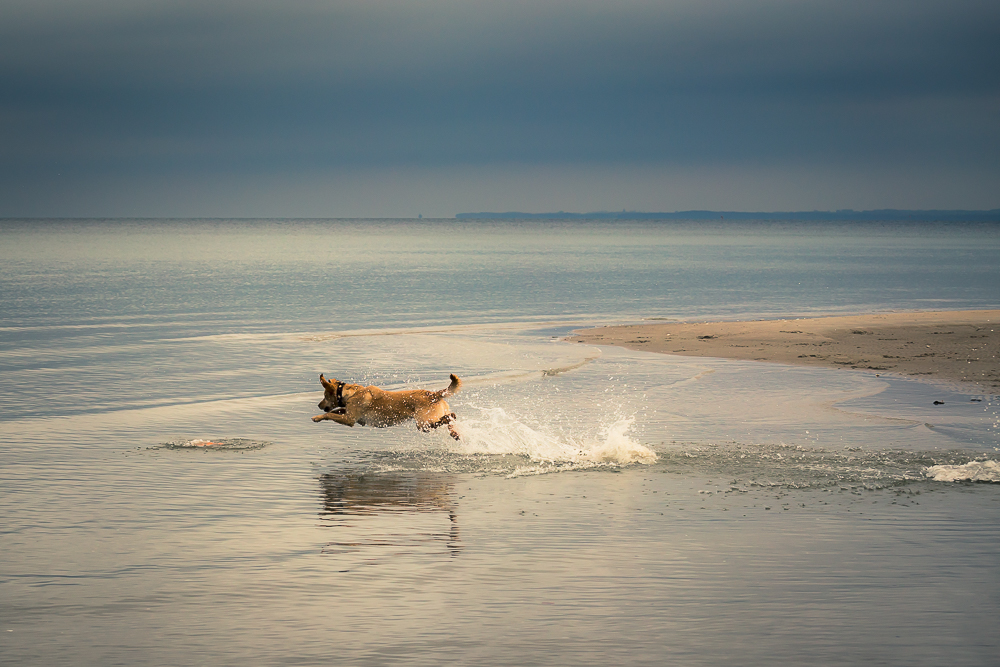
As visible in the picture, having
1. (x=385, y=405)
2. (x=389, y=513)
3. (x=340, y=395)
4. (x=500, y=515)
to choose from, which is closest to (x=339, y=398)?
(x=340, y=395)

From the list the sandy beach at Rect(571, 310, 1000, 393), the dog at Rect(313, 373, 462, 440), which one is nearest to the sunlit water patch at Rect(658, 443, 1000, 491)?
the dog at Rect(313, 373, 462, 440)

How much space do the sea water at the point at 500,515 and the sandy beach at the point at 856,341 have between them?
1.56 meters

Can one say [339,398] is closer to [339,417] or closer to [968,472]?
[339,417]

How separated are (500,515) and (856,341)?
19.0 m

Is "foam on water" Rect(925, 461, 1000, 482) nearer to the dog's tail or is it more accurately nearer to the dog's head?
the dog's tail

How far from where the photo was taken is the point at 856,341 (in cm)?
2736

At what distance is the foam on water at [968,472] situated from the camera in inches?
485

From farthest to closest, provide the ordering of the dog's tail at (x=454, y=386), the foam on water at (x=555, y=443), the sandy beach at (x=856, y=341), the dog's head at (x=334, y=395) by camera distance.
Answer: the sandy beach at (x=856, y=341)
the dog's head at (x=334, y=395)
the foam on water at (x=555, y=443)
the dog's tail at (x=454, y=386)

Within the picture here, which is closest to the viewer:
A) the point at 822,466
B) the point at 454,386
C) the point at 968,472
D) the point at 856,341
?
the point at 968,472

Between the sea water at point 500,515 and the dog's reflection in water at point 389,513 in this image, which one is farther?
the dog's reflection in water at point 389,513

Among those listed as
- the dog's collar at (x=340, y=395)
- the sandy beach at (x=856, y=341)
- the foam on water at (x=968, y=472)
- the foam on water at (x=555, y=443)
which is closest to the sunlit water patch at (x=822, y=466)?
the foam on water at (x=968, y=472)

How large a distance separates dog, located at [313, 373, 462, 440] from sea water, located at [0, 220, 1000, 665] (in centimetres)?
52

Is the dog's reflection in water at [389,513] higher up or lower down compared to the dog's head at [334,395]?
lower down

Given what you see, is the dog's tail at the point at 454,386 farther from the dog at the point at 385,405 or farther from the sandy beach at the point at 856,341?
the sandy beach at the point at 856,341
